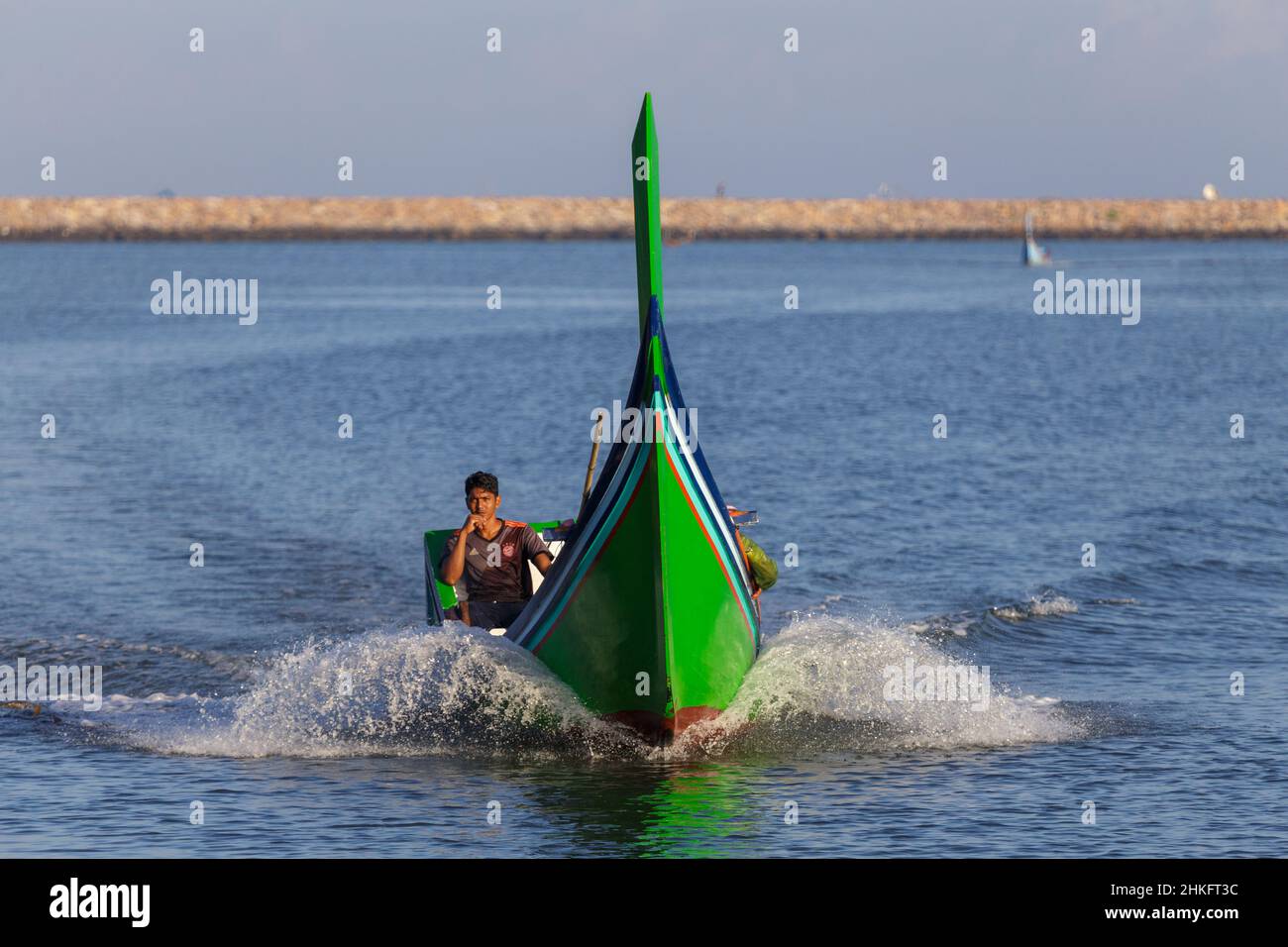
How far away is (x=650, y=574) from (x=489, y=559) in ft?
7.37

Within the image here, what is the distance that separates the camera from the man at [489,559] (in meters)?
14.5

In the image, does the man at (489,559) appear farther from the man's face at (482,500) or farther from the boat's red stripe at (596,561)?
the boat's red stripe at (596,561)

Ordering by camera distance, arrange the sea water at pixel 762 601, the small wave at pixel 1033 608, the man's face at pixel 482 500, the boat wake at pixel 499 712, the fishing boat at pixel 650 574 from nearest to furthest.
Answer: the sea water at pixel 762 601 < the fishing boat at pixel 650 574 < the boat wake at pixel 499 712 < the man's face at pixel 482 500 < the small wave at pixel 1033 608

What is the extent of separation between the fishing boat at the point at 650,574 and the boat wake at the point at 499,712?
13.9 inches

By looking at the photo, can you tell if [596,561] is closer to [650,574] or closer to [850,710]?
[650,574]

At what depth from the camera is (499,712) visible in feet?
47.5

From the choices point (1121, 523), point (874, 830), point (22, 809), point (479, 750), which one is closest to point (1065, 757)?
point (874, 830)

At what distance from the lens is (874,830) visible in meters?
12.1

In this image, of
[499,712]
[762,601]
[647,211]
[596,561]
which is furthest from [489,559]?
[762,601]

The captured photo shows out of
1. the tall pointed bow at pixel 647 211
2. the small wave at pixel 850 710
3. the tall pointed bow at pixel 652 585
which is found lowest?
the small wave at pixel 850 710

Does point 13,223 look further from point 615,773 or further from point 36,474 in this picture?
point 615,773

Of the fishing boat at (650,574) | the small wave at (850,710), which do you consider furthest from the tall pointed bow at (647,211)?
the small wave at (850,710)
